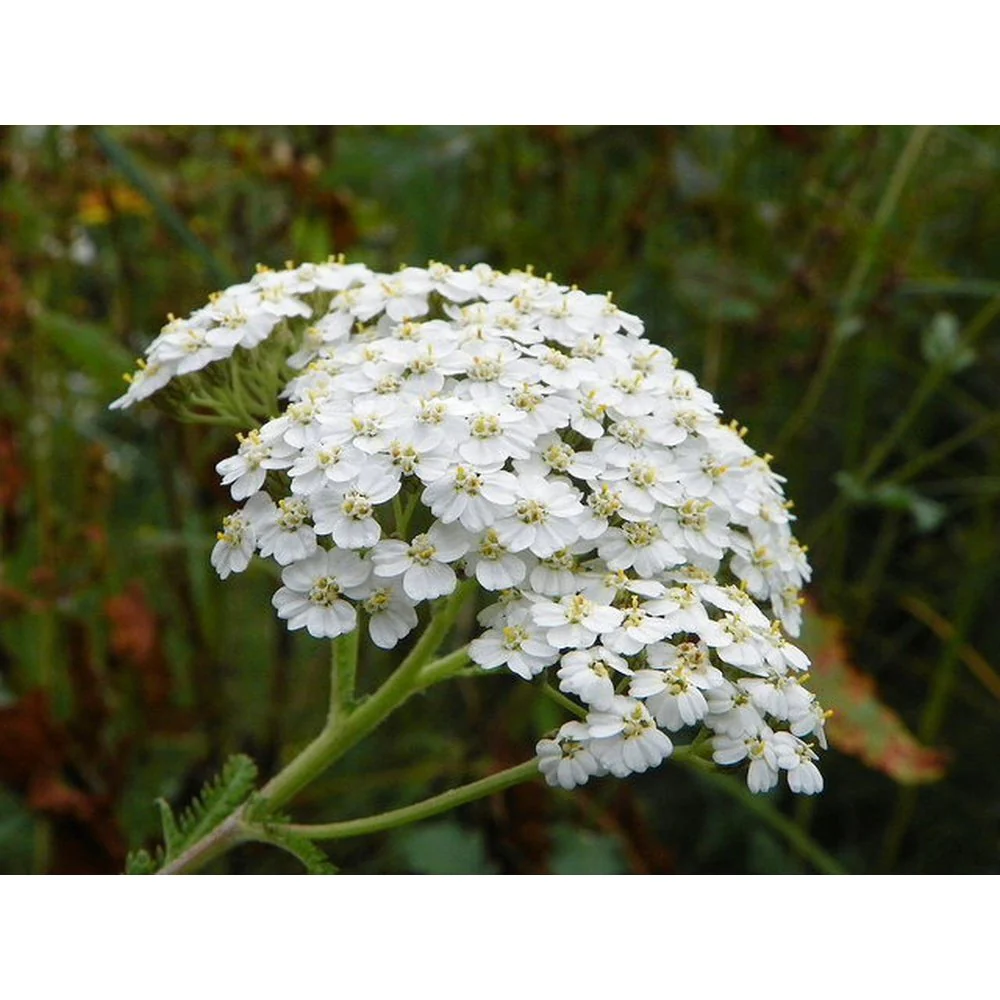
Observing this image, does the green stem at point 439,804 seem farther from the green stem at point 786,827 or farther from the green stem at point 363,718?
the green stem at point 786,827

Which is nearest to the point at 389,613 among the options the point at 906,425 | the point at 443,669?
the point at 443,669

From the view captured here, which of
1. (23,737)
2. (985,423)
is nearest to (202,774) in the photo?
(23,737)

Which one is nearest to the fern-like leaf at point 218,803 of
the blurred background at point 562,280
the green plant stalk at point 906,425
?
the blurred background at point 562,280

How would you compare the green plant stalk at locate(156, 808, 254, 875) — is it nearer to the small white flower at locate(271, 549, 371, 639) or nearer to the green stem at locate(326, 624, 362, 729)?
the green stem at locate(326, 624, 362, 729)

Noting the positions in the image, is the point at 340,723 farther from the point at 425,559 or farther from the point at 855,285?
the point at 855,285

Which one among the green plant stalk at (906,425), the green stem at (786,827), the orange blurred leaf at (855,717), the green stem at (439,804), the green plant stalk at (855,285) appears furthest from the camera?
the green plant stalk at (855,285)

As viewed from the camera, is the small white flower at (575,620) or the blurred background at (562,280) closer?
the small white flower at (575,620)
